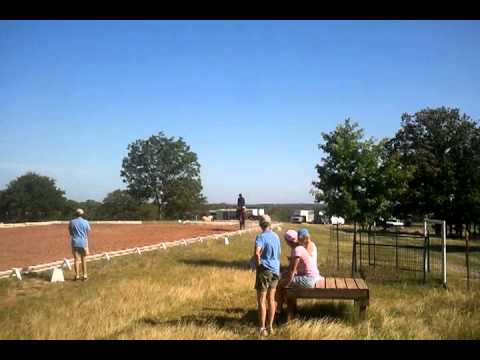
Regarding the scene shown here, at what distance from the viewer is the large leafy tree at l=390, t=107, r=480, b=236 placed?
40.6 meters

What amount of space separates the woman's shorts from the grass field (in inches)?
19.0

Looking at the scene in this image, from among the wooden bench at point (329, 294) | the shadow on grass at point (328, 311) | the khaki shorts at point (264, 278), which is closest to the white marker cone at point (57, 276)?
the shadow on grass at point (328, 311)

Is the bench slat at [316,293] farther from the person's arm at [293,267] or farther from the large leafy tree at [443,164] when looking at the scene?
the large leafy tree at [443,164]

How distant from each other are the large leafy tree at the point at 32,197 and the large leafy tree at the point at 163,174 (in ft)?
30.4

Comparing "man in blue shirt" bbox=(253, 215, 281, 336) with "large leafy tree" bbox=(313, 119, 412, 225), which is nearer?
"man in blue shirt" bbox=(253, 215, 281, 336)

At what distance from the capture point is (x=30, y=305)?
8.48 meters

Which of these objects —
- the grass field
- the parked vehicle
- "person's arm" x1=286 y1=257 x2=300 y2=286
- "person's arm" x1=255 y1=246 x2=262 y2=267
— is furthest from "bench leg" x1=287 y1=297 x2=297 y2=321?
the parked vehicle

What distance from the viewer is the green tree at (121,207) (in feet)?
223

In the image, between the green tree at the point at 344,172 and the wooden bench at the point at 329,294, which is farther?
the green tree at the point at 344,172

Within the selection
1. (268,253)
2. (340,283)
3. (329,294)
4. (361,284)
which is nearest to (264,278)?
(268,253)

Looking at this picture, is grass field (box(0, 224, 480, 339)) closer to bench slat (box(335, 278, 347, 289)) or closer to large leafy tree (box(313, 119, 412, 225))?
bench slat (box(335, 278, 347, 289))

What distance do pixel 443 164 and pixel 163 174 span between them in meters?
38.4
